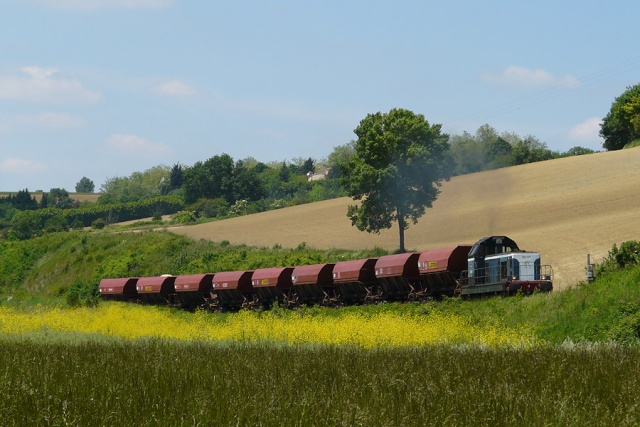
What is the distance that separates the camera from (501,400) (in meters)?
11.9

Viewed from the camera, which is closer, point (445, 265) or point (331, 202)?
point (445, 265)

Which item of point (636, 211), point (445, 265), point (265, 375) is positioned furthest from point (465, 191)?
point (265, 375)

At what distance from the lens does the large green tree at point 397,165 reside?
72.4 metres

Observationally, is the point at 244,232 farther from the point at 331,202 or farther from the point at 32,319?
the point at 32,319

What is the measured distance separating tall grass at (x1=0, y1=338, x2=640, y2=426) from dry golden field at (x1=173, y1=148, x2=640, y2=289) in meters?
31.7

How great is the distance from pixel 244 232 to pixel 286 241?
1408 cm

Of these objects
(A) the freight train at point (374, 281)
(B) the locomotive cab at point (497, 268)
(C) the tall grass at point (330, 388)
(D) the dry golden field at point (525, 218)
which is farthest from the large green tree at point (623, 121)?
(C) the tall grass at point (330, 388)

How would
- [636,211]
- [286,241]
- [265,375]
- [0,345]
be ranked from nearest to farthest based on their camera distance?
[265,375] < [0,345] < [636,211] < [286,241]

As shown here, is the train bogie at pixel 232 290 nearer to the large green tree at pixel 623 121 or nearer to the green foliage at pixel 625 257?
the green foliage at pixel 625 257

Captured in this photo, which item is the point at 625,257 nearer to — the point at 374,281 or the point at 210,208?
the point at 374,281

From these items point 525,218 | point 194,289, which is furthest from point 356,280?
point 525,218

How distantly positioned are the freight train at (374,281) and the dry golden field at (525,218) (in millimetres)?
6573

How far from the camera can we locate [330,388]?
45.9 ft

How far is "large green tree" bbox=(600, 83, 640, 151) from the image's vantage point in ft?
405
